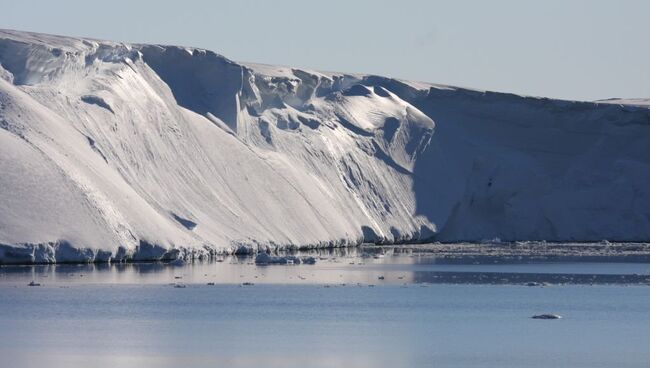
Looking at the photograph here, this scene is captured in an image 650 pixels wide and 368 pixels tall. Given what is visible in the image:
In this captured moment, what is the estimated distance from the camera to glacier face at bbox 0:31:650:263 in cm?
4697

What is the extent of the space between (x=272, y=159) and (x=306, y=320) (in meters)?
33.0

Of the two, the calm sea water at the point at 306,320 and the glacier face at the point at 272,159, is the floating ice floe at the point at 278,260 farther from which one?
the calm sea water at the point at 306,320

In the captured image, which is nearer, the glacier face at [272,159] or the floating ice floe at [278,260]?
the glacier face at [272,159]

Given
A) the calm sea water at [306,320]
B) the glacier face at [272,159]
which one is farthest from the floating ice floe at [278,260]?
the calm sea water at [306,320]

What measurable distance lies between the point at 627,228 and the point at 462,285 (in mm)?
31015

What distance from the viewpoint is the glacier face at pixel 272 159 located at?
154 feet

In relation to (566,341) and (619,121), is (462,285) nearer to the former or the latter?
(566,341)

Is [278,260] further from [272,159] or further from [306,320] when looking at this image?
[306,320]

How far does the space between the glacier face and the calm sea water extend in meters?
2.73

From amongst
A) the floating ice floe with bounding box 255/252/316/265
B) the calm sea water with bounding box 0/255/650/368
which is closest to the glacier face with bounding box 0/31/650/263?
the floating ice floe with bounding box 255/252/316/265

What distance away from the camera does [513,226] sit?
7075cm

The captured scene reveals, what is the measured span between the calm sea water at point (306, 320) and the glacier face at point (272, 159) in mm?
2728

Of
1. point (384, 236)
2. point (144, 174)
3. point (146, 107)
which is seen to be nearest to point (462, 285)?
point (144, 174)

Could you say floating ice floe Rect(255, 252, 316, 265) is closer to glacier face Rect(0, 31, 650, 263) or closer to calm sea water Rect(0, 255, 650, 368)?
glacier face Rect(0, 31, 650, 263)
